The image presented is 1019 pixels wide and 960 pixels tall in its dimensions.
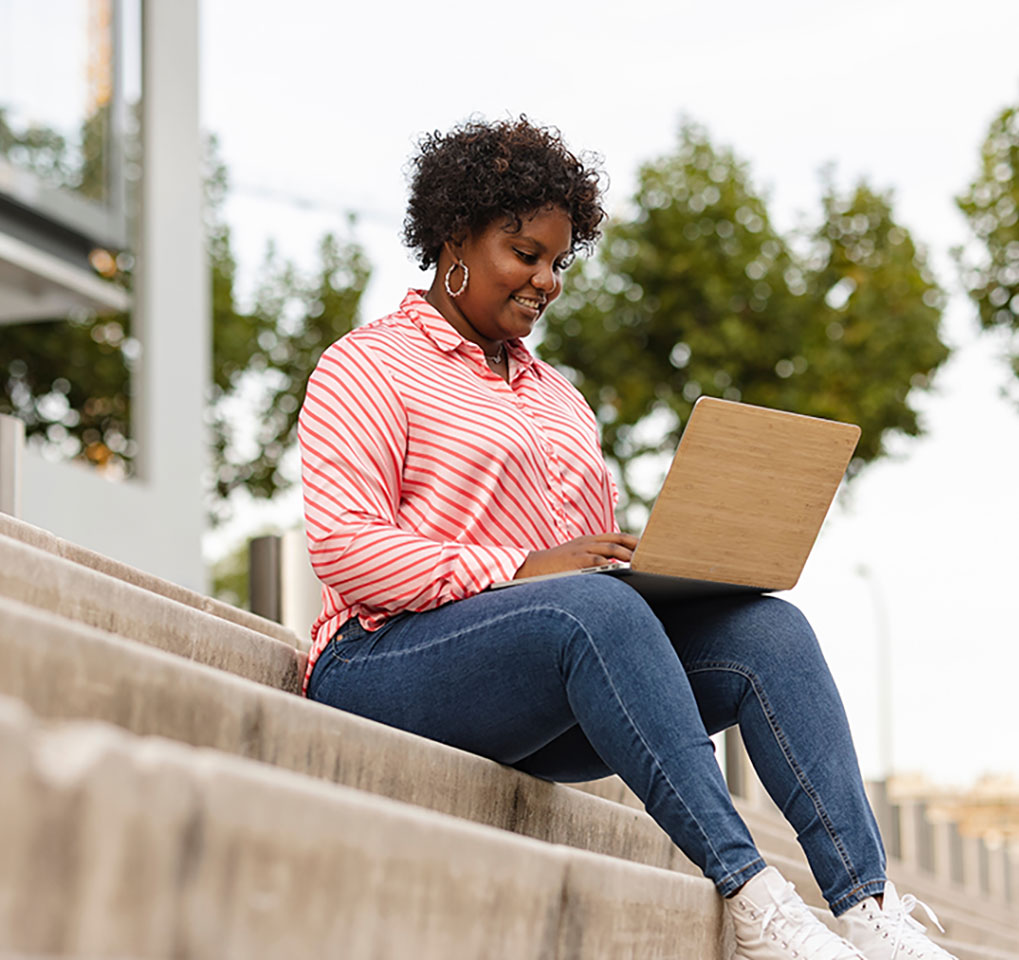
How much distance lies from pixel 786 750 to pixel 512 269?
3.76ft

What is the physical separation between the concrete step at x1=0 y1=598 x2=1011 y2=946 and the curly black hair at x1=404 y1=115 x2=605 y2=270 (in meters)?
1.18

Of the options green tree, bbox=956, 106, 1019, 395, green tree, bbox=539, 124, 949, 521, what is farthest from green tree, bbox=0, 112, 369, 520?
green tree, bbox=956, 106, 1019, 395

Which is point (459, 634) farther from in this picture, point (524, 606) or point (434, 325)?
point (434, 325)

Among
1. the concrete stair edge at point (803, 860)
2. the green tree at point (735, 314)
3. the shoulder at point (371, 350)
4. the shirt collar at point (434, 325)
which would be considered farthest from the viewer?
the green tree at point (735, 314)

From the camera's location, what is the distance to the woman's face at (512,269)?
3.25m

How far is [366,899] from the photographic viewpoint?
1.51 meters

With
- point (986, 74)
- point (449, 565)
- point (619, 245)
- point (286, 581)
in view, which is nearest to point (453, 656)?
point (449, 565)

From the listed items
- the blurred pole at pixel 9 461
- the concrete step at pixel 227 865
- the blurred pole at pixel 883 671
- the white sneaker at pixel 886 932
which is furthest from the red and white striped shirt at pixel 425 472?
the blurred pole at pixel 883 671

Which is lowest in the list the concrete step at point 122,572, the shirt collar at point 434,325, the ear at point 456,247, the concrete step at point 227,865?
the concrete step at point 227,865

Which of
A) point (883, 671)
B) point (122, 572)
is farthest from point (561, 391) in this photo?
point (883, 671)

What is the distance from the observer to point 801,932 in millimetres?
2398

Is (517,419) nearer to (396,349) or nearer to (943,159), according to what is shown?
(396,349)

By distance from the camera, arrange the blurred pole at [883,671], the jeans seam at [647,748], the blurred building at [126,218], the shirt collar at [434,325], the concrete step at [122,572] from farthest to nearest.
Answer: the blurred pole at [883,671] < the blurred building at [126,218] < the shirt collar at [434,325] < the concrete step at [122,572] < the jeans seam at [647,748]

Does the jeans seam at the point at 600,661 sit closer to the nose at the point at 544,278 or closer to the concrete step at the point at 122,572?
the concrete step at the point at 122,572
